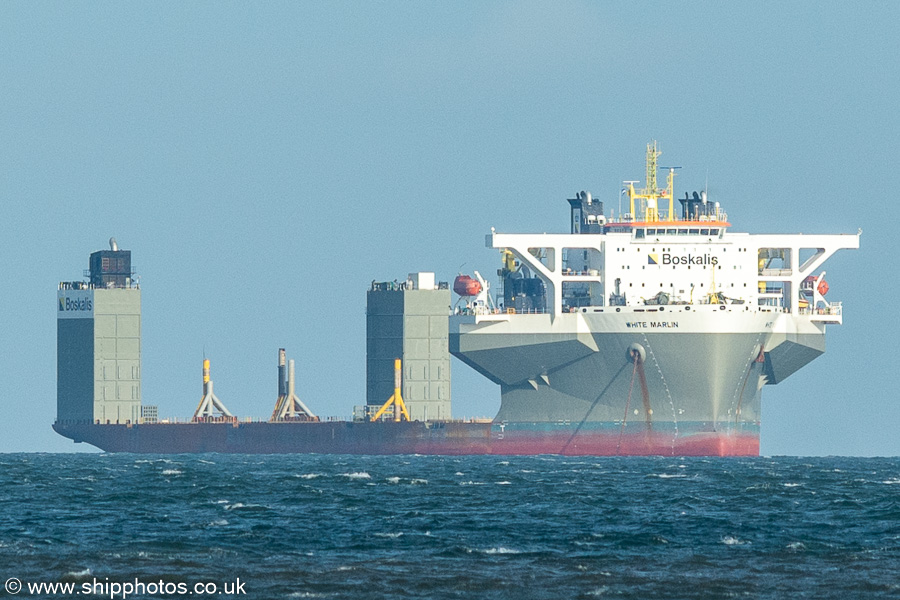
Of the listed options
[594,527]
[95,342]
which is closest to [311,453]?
[95,342]

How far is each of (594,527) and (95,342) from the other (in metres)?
93.3

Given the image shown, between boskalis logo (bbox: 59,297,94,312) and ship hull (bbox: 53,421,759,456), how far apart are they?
8.61 metres

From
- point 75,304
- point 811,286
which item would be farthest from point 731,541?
point 75,304

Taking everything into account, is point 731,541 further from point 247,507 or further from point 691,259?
point 691,259

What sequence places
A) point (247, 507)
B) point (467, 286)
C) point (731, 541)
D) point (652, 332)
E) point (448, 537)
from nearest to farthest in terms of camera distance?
1. point (731, 541)
2. point (448, 537)
3. point (247, 507)
4. point (652, 332)
5. point (467, 286)

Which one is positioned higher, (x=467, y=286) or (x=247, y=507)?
(x=467, y=286)

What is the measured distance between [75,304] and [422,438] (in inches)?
1200

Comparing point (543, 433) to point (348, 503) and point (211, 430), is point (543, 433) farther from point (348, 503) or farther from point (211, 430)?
point (348, 503)

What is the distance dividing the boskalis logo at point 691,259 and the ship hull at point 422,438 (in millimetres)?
9208

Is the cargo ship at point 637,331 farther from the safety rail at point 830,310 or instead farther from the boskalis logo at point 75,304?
the boskalis logo at point 75,304

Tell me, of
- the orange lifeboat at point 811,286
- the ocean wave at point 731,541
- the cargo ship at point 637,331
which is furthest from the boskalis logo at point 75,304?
the ocean wave at point 731,541

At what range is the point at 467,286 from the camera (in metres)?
122

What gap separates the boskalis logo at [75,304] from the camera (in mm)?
145625

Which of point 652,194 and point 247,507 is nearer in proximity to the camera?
point 247,507
